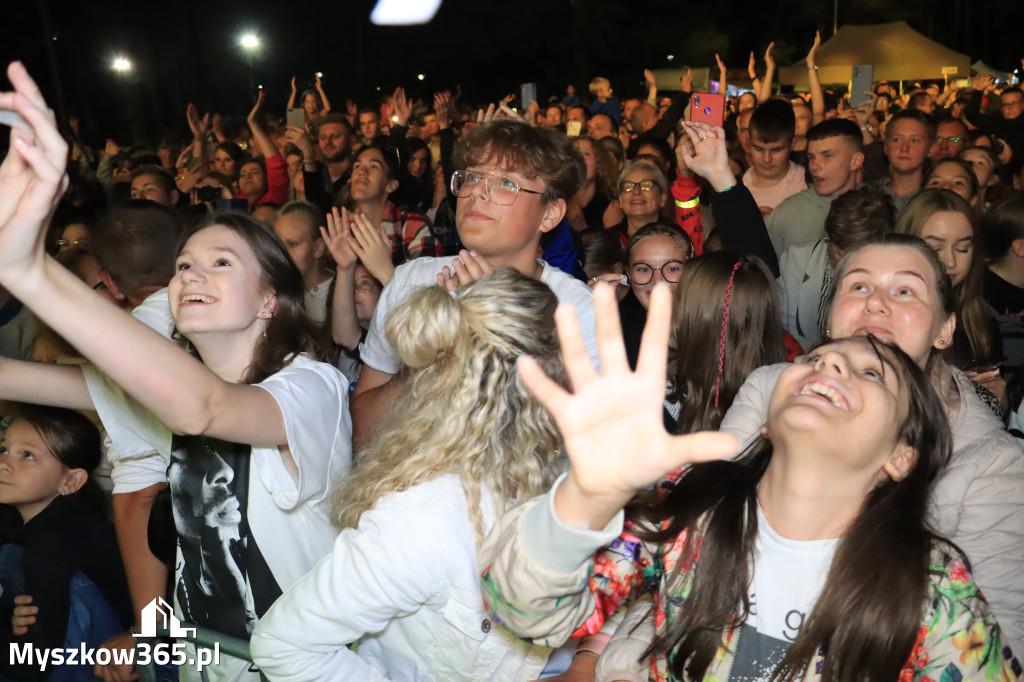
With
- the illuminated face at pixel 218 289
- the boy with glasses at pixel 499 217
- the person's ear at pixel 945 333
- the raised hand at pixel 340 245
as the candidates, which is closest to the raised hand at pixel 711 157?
the boy with glasses at pixel 499 217

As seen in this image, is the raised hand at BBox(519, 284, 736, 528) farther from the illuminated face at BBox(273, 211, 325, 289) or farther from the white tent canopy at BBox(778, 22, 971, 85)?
the white tent canopy at BBox(778, 22, 971, 85)

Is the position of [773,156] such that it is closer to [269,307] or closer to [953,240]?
[953,240]

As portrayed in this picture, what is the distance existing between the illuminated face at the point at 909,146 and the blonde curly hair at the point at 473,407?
3833mm

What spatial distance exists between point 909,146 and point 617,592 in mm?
4057

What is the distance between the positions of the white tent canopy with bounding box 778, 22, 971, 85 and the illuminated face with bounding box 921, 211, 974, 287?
1578cm

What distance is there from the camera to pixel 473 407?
1.71 metres

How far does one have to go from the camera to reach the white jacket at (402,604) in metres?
1.58

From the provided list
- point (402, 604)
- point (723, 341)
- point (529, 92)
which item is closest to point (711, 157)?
point (723, 341)

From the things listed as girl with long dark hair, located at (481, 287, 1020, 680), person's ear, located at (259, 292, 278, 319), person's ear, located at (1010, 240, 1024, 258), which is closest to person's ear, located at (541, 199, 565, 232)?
person's ear, located at (259, 292, 278, 319)

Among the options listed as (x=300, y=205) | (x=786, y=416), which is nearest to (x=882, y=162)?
(x=300, y=205)

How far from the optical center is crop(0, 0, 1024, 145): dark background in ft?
66.0

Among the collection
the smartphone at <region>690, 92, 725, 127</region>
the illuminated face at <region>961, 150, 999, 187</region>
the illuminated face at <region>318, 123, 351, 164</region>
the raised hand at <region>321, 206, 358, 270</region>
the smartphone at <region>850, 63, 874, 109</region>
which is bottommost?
the raised hand at <region>321, 206, 358, 270</region>

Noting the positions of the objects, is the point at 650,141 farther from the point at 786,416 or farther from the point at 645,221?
the point at 786,416

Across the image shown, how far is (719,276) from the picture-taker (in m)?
2.72
